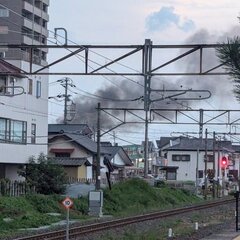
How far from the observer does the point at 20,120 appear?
46.2 meters

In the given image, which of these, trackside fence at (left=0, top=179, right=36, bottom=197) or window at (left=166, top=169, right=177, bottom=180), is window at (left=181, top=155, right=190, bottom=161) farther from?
trackside fence at (left=0, top=179, right=36, bottom=197)

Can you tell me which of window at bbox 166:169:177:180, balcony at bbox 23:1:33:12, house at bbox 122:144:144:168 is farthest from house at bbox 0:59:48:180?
house at bbox 122:144:144:168

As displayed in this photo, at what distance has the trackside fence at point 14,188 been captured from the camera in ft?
124

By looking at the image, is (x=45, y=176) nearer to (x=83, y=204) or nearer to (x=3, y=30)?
(x=83, y=204)

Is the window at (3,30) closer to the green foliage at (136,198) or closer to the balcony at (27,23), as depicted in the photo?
the balcony at (27,23)

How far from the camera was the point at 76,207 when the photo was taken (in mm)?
36656

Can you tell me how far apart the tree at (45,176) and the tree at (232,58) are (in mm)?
37009

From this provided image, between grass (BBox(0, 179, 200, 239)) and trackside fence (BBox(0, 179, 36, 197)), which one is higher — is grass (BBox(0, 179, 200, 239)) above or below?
below

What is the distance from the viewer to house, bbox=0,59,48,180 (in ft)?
144

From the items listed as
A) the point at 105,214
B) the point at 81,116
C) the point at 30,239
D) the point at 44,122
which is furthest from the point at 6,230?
the point at 81,116

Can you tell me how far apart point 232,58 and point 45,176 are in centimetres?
3830

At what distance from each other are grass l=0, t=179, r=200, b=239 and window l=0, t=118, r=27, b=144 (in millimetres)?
6854

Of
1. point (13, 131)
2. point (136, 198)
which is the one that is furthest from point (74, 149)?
point (13, 131)

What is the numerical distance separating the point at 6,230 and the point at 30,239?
417 cm
